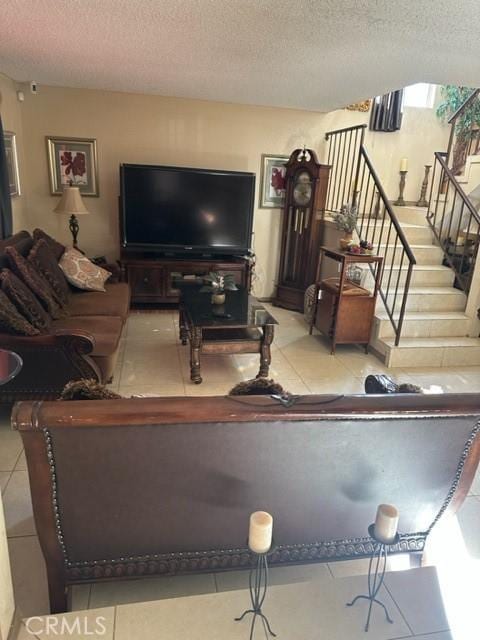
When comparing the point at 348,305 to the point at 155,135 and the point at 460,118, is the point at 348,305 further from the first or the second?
the point at 460,118

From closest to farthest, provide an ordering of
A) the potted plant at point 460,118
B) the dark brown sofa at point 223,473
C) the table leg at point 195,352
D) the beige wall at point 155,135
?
the dark brown sofa at point 223,473 < the table leg at point 195,352 < the beige wall at point 155,135 < the potted plant at point 460,118

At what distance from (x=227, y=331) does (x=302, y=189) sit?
244cm

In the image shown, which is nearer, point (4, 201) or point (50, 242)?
point (4, 201)

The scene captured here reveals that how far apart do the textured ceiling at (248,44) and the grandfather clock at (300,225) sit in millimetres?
840

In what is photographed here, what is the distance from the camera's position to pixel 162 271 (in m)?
5.05

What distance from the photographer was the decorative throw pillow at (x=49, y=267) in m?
3.39

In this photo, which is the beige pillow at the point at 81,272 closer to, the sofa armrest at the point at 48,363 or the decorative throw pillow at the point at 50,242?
the decorative throw pillow at the point at 50,242

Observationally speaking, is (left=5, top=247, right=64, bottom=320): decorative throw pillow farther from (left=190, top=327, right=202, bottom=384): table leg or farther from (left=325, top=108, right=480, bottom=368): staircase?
(left=325, top=108, right=480, bottom=368): staircase

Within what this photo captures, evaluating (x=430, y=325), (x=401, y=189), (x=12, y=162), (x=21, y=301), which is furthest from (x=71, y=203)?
(x=401, y=189)

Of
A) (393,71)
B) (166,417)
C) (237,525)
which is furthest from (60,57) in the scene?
(237,525)

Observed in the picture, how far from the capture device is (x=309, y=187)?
16.6 ft

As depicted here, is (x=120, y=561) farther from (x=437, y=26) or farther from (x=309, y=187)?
(x=309, y=187)

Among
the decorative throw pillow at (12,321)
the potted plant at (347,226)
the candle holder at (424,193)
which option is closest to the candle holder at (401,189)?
the candle holder at (424,193)
